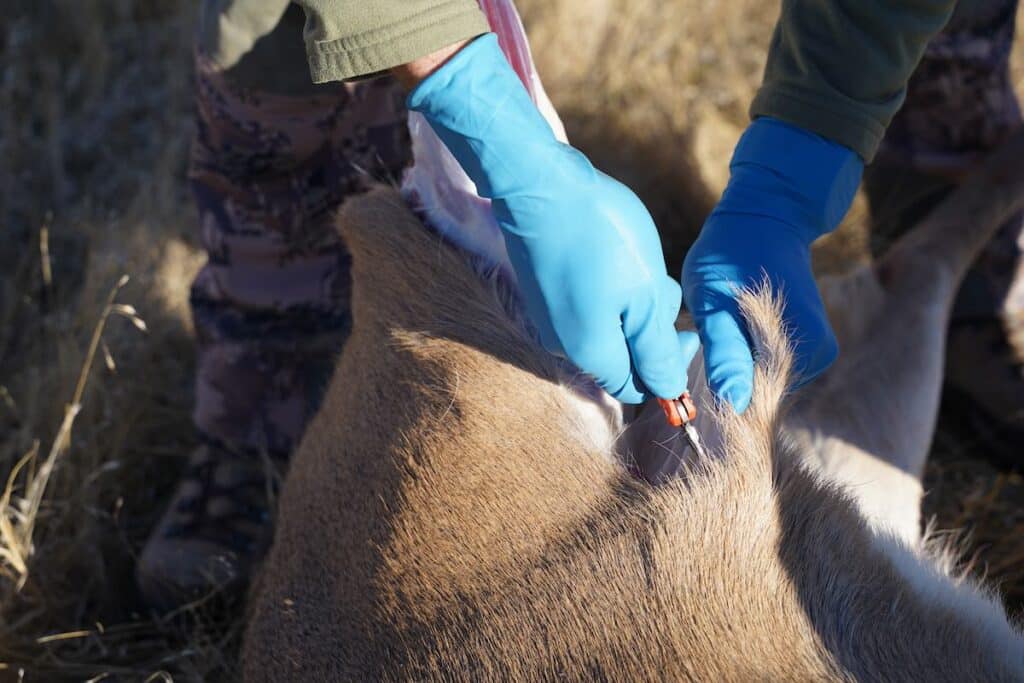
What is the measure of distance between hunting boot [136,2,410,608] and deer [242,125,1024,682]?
741 mm

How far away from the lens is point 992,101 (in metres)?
2.61

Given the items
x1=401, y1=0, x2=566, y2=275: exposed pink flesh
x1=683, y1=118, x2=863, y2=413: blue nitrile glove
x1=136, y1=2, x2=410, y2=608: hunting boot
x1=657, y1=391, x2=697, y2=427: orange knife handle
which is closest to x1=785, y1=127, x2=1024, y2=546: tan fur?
x1=683, y1=118, x2=863, y2=413: blue nitrile glove

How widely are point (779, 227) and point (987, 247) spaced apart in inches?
49.9

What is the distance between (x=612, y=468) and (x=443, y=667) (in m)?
0.34

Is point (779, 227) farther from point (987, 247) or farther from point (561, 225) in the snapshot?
point (987, 247)

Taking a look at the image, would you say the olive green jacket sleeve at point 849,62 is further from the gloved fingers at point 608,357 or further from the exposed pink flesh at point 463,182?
the gloved fingers at point 608,357

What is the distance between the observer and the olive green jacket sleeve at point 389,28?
1.39 meters

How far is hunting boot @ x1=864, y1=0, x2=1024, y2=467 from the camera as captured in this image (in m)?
2.55

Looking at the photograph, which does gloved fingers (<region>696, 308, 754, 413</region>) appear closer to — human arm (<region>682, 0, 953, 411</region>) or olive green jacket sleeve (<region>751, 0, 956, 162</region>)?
human arm (<region>682, 0, 953, 411</region>)

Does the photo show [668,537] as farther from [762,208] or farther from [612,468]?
[762,208]

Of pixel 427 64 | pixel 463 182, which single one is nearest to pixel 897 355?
pixel 463 182

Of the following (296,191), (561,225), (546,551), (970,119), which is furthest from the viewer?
(970,119)

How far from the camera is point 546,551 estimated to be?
125cm

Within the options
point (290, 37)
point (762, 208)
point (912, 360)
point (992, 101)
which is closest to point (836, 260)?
point (992, 101)
